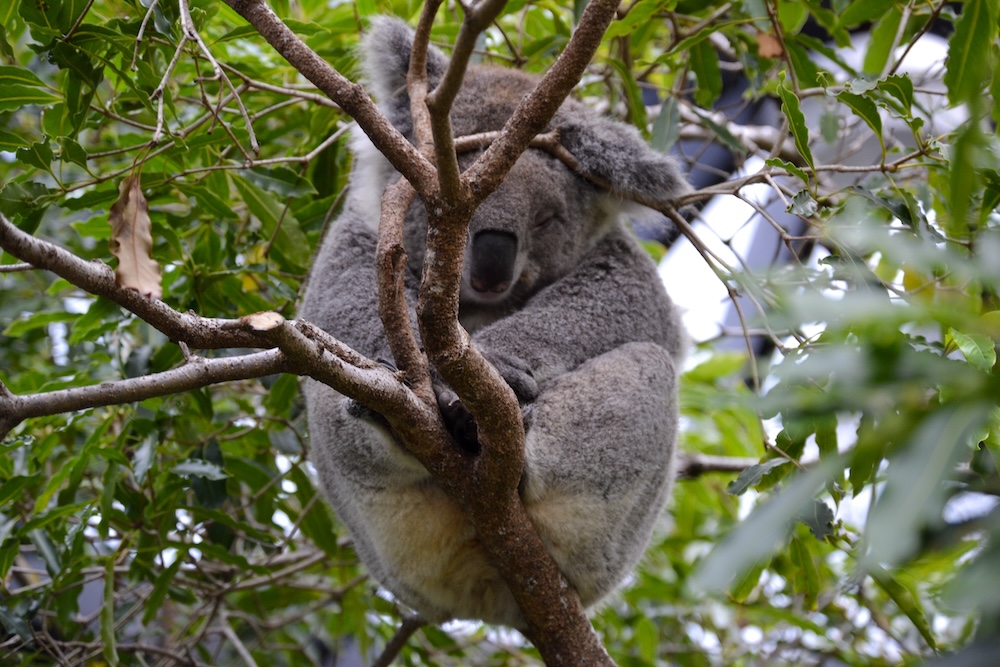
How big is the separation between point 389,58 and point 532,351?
93 cm

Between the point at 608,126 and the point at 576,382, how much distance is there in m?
0.78

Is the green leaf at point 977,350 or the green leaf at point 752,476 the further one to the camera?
the green leaf at point 752,476

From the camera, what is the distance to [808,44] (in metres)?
2.70

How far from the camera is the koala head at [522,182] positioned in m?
2.32

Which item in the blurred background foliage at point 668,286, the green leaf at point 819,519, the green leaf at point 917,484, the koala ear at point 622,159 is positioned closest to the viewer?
the green leaf at point 917,484

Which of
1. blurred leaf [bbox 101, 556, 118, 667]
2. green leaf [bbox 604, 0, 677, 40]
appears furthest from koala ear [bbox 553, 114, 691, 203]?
blurred leaf [bbox 101, 556, 118, 667]

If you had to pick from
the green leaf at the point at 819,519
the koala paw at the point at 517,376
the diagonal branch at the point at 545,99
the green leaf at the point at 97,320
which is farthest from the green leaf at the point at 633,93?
the green leaf at the point at 97,320

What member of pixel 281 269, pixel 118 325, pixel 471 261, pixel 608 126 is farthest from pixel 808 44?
pixel 118 325

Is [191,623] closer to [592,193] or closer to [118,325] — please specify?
[118,325]

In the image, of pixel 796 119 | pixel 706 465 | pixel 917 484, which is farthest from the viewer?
pixel 706 465

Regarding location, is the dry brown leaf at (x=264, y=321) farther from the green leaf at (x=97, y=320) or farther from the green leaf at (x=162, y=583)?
the green leaf at (x=162, y=583)

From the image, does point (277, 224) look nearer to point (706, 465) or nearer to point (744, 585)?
point (744, 585)

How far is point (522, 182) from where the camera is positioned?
94.5 inches

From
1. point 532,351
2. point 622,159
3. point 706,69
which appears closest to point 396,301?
point 532,351
